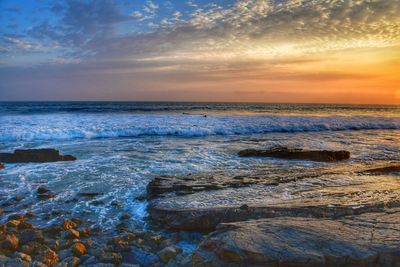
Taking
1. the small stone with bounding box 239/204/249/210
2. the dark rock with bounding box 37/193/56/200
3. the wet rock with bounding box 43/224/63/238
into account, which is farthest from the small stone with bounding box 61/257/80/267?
the dark rock with bounding box 37/193/56/200

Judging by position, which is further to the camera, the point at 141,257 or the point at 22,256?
the point at 141,257

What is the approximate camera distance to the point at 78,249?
484 centimetres

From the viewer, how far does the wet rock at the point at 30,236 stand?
5.17m

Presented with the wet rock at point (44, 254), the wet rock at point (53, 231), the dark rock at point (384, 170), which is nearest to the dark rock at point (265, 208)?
the wet rock at point (53, 231)

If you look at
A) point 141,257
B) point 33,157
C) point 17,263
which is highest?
point 33,157

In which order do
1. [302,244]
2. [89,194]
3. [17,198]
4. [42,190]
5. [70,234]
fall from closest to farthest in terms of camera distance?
[302,244], [70,234], [17,198], [89,194], [42,190]

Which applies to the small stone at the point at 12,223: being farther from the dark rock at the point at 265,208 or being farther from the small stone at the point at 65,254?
the dark rock at the point at 265,208

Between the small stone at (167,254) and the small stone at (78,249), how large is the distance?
115 centimetres

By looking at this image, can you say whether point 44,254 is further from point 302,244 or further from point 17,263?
point 302,244

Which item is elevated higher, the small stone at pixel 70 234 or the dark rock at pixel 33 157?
the dark rock at pixel 33 157

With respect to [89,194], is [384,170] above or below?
above

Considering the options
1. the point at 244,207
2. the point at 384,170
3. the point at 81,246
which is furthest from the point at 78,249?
the point at 384,170

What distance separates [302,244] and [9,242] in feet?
13.9

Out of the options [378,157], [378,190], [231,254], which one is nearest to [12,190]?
[231,254]
